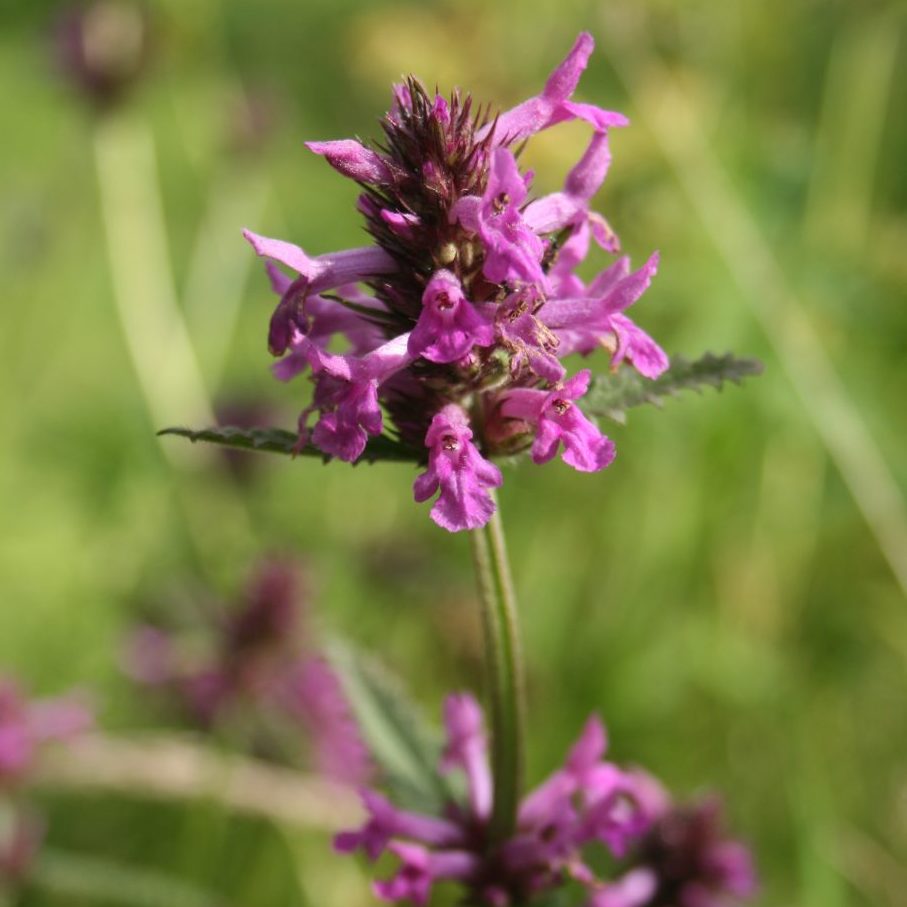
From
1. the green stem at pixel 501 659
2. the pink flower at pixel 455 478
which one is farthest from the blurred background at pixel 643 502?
the pink flower at pixel 455 478

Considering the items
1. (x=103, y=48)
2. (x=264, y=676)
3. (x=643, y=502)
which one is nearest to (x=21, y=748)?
(x=264, y=676)

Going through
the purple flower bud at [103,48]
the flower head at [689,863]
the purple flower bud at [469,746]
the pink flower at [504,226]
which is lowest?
the flower head at [689,863]

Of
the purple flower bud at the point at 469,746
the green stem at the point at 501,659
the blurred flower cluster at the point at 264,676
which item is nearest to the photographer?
the green stem at the point at 501,659

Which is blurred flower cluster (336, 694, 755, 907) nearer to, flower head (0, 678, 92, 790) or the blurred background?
the blurred background

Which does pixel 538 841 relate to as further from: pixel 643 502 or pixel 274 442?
pixel 643 502

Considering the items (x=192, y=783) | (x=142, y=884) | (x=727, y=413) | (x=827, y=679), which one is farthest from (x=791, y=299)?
(x=142, y=884)

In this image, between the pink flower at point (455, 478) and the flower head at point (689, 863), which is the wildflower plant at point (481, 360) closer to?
the pink flower at point (455, 478)
